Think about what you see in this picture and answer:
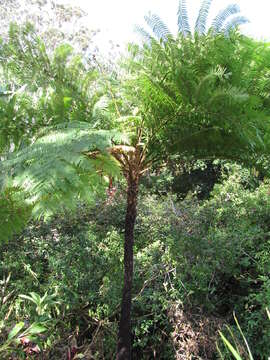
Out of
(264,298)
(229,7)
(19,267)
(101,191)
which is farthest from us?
(19,267)

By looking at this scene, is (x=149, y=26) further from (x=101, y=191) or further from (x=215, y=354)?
(x=215, y=354)

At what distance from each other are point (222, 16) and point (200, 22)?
0.15 m

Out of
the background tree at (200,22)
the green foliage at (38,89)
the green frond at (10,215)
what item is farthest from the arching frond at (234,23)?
the green frond at (10,215)

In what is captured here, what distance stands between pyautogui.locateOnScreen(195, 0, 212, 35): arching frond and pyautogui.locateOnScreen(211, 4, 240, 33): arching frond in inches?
2.9

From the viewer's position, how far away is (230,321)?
3.49 metres

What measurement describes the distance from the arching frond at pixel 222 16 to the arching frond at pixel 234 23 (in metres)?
0.04

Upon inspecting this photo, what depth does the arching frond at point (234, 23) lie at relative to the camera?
2.52 m

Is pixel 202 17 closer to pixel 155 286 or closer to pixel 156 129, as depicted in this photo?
pixel 156 129

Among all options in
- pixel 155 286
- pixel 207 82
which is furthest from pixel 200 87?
pixel 155 286

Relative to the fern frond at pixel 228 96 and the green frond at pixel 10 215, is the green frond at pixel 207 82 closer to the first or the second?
the fern frond at pixel 228 96

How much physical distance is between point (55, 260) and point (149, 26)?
2.47m

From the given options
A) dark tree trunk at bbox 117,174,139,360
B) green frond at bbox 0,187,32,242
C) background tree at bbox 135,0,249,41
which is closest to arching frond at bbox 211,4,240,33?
background tree at bbox 135,0,249,41

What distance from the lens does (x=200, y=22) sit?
2604 mm

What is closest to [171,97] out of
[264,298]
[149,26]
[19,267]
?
[149,26]
